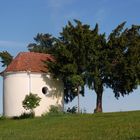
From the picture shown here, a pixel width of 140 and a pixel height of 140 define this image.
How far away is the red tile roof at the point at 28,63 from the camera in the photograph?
5097 cm

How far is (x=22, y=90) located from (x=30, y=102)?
1923 millimetres

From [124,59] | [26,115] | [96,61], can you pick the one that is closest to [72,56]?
[96,61]

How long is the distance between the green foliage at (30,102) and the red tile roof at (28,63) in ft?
9.34

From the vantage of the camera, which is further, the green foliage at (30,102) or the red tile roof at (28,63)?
the red tile roof at (28,63)

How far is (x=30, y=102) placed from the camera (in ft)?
160

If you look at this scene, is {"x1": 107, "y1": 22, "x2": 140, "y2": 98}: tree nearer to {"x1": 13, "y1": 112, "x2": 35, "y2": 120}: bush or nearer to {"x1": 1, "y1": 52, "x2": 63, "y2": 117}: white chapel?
{"x1": 1, "y1": 52, "x2": 63, "y2": 117}: white chapel

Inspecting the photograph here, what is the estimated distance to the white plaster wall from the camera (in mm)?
50031

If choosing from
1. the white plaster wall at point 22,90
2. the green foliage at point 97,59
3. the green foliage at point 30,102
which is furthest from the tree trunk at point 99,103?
the green foliage at point 30,102

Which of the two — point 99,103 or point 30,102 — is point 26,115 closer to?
point 30,102

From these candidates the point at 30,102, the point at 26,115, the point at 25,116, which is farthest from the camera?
the point at 30,102

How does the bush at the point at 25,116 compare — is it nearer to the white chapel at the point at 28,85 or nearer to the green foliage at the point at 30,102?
the green foliage at the point at 30,102

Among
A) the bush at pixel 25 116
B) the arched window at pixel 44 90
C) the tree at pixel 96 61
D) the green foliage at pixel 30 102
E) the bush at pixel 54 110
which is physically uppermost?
the tree at pixel 96 61

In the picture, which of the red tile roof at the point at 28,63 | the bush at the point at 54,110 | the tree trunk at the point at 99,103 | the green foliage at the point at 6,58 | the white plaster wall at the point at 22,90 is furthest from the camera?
the green foliage at the point at 6,58

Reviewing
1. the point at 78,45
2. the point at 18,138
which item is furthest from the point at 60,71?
the point at 18,138
